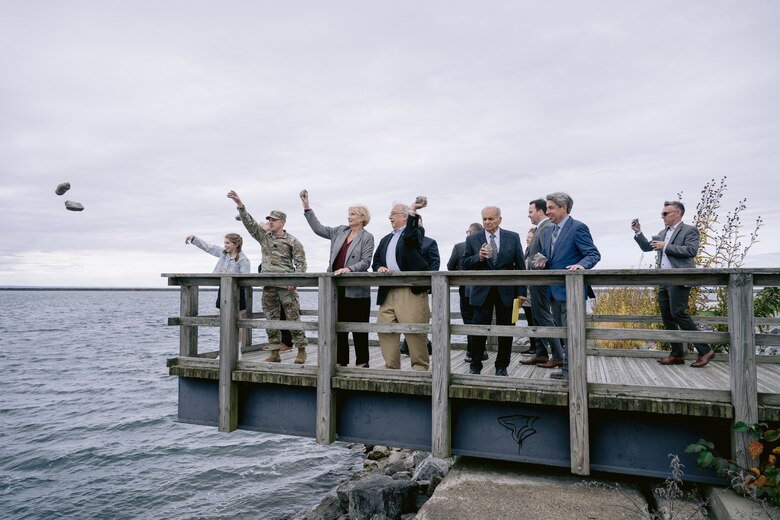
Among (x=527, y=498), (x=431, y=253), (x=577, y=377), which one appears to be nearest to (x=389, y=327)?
(x=431, y=253)

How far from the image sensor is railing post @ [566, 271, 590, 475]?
4711 millimetres

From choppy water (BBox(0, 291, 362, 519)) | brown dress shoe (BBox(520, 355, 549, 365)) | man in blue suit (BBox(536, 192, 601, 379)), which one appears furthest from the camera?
choppy water (BBox(0, 291, 362, 519))

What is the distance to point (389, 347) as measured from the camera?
19.5ft

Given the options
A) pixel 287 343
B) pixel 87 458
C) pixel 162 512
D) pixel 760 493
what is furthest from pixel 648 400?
pixel 87 458

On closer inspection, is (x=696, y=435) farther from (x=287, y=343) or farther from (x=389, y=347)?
(x=287, y=343)

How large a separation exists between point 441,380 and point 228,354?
2.64 meters

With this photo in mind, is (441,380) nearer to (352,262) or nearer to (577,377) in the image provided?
(577,377)

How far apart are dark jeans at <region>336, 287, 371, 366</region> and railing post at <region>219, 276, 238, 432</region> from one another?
126cm

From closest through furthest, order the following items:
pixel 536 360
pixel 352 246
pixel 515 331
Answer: pixel 515 331 < pixel 352 246 < pixel 536 360

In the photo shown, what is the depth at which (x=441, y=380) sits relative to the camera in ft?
17.0

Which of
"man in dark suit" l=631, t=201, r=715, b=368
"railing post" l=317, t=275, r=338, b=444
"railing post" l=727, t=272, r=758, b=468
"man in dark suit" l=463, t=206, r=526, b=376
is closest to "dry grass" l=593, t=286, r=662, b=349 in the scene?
"man in dark suit" l=631, t=201, r=715, b=368

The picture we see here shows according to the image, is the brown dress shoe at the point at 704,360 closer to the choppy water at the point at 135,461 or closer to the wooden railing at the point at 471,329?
the wooden railing at the point at 471,329

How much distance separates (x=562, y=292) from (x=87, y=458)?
1378 cm

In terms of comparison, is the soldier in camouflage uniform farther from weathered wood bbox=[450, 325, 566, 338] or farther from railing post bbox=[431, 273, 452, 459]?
weathered wood bbox=[450, 325, 566, 338]
